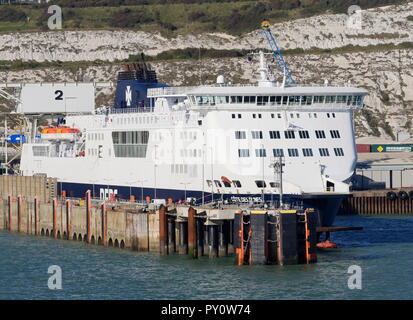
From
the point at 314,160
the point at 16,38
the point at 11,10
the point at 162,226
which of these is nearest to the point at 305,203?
the point at 314,160

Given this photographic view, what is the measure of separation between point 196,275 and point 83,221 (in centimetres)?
1564

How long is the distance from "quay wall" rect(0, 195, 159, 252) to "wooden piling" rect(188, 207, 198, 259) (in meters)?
2.55

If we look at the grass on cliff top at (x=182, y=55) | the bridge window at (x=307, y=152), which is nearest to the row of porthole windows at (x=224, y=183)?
the bridge window at (x=307, y=152)

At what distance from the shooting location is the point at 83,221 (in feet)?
227

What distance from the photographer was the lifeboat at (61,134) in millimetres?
84812

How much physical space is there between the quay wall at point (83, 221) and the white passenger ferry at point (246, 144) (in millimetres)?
3883

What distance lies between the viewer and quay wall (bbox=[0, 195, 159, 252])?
61.9 meters

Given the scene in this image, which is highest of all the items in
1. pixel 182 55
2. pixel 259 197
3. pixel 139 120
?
pixel 182 55

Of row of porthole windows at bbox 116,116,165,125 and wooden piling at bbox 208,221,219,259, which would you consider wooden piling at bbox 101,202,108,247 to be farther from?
wooden piling at bbox 208,221,219,259

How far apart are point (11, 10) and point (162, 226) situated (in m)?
142

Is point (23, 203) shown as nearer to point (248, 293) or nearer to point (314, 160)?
point (314, 160)

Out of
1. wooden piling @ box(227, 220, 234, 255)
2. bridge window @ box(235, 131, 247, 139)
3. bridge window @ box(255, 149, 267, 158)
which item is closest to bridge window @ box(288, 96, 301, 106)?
bridge window @ box(235, 131, 247, 139)

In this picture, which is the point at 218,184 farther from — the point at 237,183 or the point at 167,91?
the point at 167,91

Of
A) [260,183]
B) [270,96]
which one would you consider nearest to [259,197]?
[260,183]
